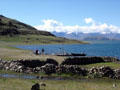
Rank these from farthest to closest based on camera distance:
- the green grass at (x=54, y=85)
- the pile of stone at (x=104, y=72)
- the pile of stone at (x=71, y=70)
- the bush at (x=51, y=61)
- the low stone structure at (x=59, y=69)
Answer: the bush at (x=51, y=61), the pile of stone at (x=71, y=70), the low stone structure at (x=59, y=69), the pile of stone at (x=104, y=72), the green grass at (x=54, y=85)

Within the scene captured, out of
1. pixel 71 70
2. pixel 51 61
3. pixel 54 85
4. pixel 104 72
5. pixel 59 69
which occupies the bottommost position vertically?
pixel 54 85

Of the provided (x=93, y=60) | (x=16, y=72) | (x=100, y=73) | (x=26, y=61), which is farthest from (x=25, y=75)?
(x=93, y=60)

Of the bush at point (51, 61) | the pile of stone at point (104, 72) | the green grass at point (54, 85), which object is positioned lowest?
the green grass at point (54, 85)

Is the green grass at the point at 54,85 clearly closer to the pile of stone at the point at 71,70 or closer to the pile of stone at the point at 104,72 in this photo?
the pile of stone at the point at 104,72

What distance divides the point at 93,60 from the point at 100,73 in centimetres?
1880

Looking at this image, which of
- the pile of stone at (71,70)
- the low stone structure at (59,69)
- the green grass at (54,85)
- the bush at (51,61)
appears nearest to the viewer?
the green grass at (54,85)

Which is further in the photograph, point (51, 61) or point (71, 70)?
point (51, 61)

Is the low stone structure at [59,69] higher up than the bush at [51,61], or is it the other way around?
the bush at [51,61]

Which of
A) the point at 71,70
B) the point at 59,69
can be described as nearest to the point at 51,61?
the point at 59,69

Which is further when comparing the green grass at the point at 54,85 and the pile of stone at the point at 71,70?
the pile of stone at the point at 71,70

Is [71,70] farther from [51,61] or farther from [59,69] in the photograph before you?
[51,61]

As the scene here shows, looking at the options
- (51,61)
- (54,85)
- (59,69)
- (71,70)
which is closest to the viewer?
(54,85)

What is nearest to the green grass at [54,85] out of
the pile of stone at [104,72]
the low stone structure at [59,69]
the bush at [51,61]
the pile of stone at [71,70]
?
the pile of stone at [104,72]

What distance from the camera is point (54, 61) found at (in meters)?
62.4
